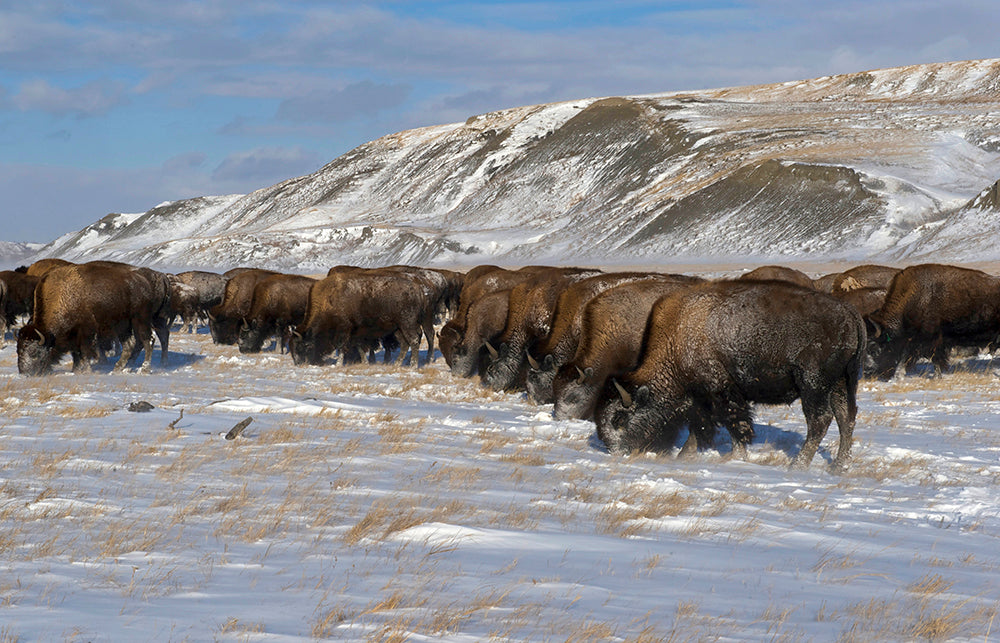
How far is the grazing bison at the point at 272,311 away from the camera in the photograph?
2527cm

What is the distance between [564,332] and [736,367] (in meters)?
5.36

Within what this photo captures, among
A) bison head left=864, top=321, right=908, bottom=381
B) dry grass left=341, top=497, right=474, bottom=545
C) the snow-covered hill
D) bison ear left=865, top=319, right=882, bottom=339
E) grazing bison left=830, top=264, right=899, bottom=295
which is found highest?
the snow-covered hill

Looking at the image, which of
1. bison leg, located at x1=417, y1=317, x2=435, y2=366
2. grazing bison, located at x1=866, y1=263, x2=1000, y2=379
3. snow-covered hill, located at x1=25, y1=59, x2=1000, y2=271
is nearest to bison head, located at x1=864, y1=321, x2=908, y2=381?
grazing bison, located at x1=866, y1=263, x2=1000, y2=379

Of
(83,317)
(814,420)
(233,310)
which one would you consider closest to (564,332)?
(814,420)

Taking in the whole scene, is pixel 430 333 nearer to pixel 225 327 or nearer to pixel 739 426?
pixel 225 327

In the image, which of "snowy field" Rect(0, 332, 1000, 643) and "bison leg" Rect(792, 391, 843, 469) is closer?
"snowy field" Rect(0, 332, 1000, 643)

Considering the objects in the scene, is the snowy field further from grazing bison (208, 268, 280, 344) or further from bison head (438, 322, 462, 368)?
grazing bison (208, 268, 280, 344)

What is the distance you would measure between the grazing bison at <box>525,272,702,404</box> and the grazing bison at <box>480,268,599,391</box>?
44.2 inches

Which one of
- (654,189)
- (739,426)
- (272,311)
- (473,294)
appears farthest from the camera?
(654,189)

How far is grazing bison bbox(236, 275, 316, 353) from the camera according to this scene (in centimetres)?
2527

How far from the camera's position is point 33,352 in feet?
59.8

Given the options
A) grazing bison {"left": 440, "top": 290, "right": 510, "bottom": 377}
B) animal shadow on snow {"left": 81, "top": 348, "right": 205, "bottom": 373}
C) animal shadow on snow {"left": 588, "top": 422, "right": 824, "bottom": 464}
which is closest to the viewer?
animal shadow on snow {"left": 588, "top": 422, "right": 824, "bottom": 464}

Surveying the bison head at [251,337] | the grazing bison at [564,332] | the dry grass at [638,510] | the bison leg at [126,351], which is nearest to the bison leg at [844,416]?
the dry grass at [638,510]

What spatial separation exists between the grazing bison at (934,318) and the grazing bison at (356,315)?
1029 cm
